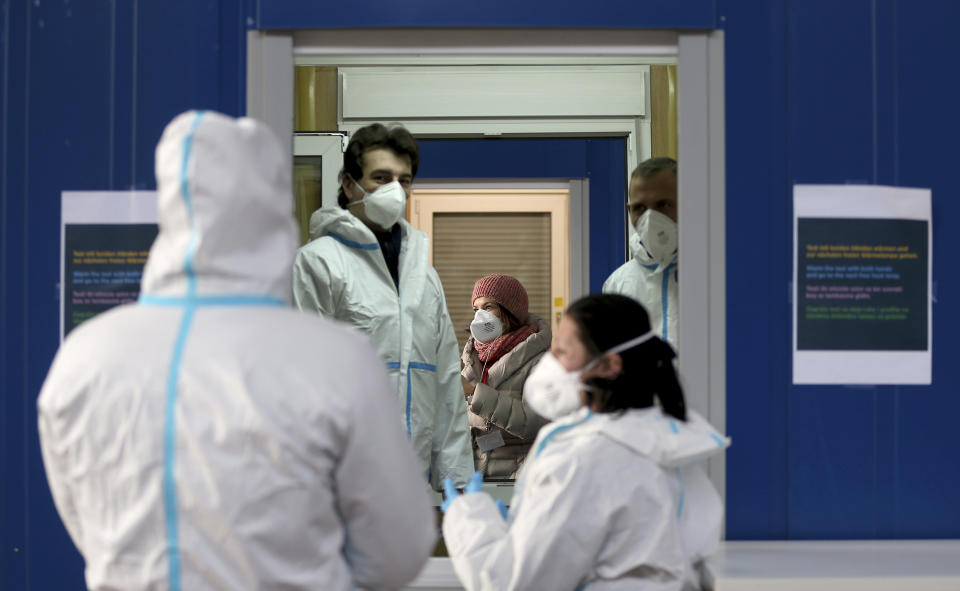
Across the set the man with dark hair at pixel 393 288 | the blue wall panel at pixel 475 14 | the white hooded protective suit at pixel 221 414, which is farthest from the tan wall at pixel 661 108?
the white hooded protective suit at pixel 221 414

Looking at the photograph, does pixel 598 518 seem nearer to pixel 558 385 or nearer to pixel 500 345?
pixel 558 385

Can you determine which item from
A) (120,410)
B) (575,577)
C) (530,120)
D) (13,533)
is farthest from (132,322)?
(530,120)

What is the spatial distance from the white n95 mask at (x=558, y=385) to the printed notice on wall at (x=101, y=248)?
943 millimetres

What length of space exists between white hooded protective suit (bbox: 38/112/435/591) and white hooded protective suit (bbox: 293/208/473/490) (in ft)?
4.30

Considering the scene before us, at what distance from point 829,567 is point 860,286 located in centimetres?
64

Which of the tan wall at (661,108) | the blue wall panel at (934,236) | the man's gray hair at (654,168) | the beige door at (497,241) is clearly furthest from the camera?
the beige door at (497,241)

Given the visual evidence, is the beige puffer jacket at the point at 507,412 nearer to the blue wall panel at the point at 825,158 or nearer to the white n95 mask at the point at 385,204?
the white n95 mask at the point at 385,204

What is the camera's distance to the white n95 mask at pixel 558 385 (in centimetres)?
163

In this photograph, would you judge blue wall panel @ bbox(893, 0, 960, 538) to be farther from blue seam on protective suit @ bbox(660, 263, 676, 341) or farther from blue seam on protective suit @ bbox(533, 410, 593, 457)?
blue seam on protective suit @ bbox(533, 410, 593, 457)

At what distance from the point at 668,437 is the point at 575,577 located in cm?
28

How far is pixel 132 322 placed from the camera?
46.3 inches

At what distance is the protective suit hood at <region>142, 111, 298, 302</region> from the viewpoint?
45.9 inches

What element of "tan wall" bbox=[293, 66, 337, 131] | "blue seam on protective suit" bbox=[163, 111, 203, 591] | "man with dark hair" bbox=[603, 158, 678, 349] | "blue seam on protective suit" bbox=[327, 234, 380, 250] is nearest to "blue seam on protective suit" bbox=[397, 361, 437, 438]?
"blue seam on protective suit" bbox=[327, 234, 380, 250]

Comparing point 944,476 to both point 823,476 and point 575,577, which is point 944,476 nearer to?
point 823,476
